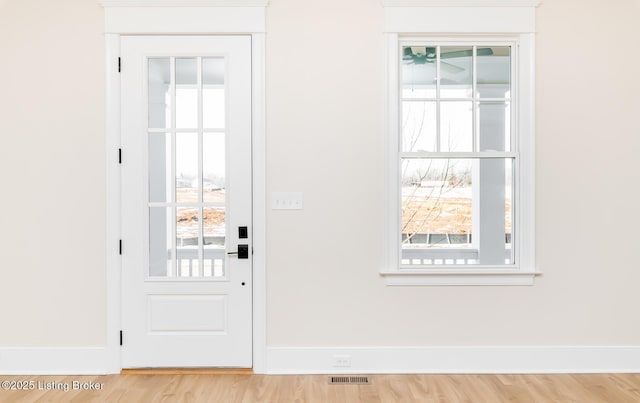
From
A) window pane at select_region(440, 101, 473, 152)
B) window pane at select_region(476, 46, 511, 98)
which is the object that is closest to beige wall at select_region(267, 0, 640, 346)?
window pane at select_region(476, 46, 511, 98)

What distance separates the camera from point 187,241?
312cm

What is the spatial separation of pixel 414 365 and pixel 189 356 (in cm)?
152

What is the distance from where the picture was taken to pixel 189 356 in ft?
10.2

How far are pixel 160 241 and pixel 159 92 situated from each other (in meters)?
1.01

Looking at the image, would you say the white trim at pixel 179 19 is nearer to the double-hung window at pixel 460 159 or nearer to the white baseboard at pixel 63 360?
the double-hung window at pixel 460 159

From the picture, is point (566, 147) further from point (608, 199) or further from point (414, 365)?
point (414, 365)

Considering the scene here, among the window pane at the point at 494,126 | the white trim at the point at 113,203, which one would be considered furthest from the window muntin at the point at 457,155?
the white trim at the point at 113,203

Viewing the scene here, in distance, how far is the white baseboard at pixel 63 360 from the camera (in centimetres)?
310

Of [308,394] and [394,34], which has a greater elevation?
[394,34]

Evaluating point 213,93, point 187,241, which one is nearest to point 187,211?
point 187,241

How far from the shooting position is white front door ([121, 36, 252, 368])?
10.2ft

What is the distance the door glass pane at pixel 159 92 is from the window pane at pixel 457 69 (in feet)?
6.11

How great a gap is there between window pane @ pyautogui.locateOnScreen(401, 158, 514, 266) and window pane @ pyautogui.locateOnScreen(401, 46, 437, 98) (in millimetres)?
473

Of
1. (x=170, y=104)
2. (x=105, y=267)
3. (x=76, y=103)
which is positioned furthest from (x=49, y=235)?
(x=170, y=104)
